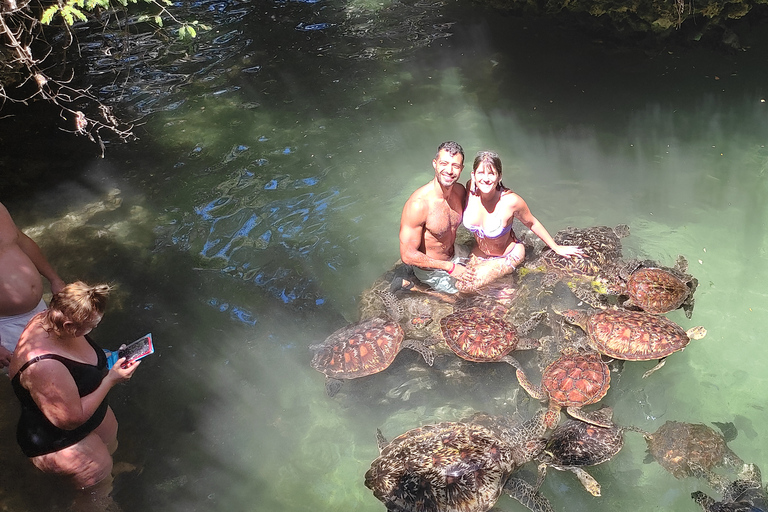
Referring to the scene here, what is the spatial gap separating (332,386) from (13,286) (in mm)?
2882

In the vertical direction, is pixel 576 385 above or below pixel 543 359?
above

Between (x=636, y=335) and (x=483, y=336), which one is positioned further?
(x=483, y=336)

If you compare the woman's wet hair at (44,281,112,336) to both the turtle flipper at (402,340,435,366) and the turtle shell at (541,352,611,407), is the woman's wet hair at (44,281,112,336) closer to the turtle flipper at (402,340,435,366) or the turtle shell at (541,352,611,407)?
the turtle flipper at (402,340,435,366)

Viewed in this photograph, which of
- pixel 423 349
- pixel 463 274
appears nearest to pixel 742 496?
pixel 423 349

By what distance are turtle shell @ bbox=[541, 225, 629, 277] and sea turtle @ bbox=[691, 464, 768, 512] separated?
224cm

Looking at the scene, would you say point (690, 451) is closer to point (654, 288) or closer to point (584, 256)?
point (654, 288)

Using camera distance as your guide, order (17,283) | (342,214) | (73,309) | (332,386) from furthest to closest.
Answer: (342,214) < (332,386) < (17,283) < (73,309)

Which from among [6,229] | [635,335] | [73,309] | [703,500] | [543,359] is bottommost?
[703,500]

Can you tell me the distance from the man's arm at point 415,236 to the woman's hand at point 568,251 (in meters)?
1.22

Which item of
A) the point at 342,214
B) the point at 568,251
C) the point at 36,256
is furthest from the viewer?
the point at 342,214

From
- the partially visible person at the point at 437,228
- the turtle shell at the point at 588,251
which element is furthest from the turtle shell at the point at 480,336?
the turtle shell at the point at 588,251

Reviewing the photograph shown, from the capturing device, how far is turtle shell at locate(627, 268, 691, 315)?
5.11 metres

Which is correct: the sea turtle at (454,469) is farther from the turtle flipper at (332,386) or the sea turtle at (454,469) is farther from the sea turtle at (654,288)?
the sea turtle at (654,288)

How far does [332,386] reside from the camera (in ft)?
16.3
